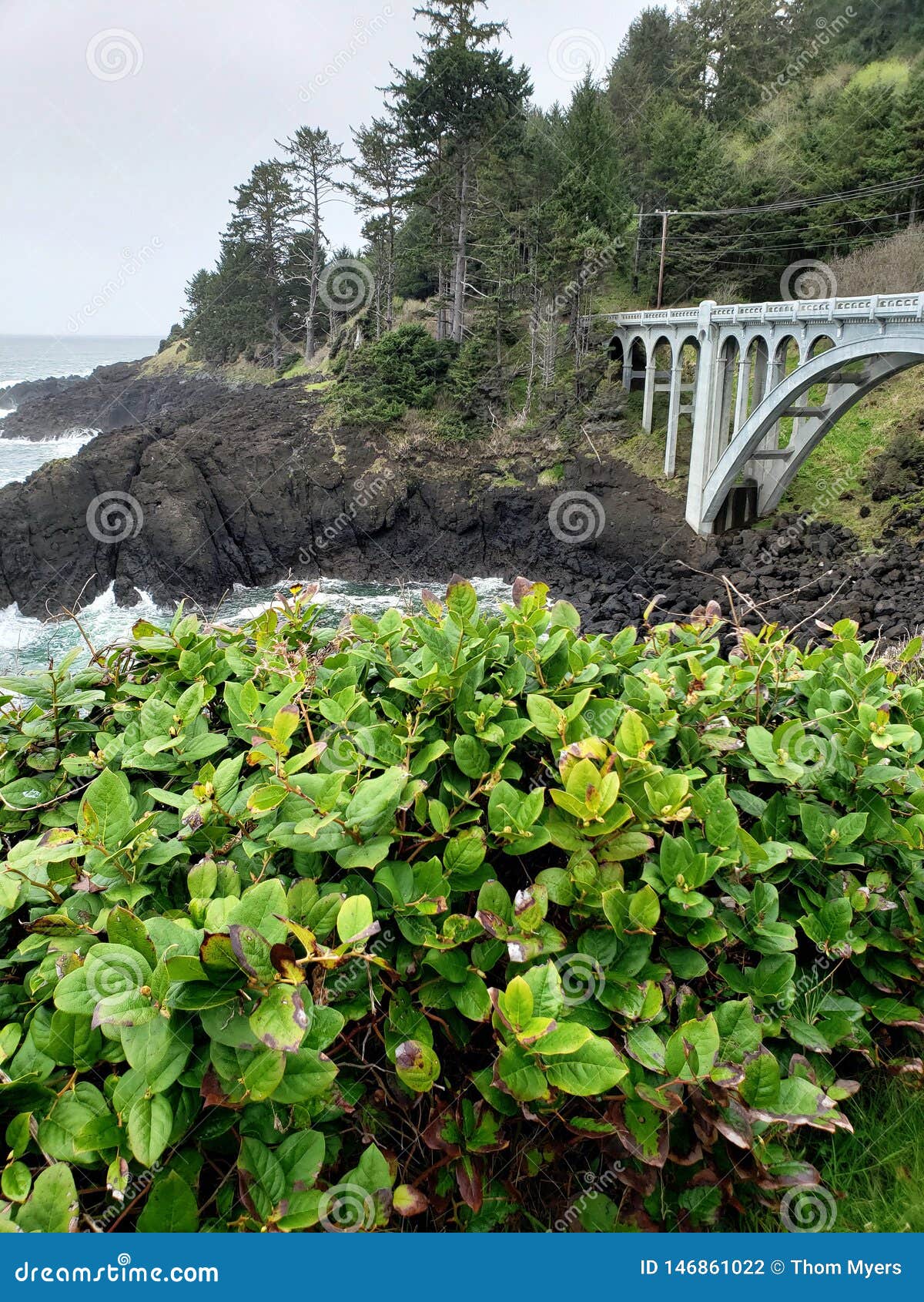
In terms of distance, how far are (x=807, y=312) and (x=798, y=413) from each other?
2.59 m

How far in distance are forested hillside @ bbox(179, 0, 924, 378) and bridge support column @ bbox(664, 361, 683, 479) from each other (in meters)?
4.65

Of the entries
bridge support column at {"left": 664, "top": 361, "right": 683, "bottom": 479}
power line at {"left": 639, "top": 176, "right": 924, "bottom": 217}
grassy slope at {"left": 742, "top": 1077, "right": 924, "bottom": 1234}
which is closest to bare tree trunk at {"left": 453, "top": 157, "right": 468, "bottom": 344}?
power line at {"left": 639, "top": 176, "right": 924, "bottom": 217}

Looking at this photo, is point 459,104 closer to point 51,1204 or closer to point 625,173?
point 625,173

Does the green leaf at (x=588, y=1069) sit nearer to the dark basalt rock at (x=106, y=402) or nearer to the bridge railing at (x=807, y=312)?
the bridge railing at (x=807, y=312)

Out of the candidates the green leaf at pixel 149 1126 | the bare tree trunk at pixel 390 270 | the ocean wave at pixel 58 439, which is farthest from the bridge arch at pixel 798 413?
the ocean wave at pixel 58 439

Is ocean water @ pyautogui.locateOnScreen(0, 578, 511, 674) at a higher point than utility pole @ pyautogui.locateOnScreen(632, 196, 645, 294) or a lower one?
lower

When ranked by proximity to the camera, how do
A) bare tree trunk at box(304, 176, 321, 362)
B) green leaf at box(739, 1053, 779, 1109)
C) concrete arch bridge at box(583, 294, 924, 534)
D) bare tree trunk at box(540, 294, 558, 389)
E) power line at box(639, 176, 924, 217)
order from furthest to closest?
bare tree trunk at box(304, 176, 321, 362) < bare tree trunk at box(540, 294, 558, 389) < power line at box(639, 176, 924, 217) < concrete arch bridge at box(583, 294, 924, 534) < green leaf at box(739, 1053, 779, 1109)

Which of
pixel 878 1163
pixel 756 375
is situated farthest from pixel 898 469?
pixel 878 1163

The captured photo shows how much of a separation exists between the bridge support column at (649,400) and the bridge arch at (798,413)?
3.40 meters

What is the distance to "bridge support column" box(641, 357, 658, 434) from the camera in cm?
2153

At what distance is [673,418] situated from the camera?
66.0 ft

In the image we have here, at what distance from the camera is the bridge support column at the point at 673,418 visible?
19938 millimetres

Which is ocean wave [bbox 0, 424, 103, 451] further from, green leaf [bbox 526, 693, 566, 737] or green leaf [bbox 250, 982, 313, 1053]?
green leaf [bbox 250, 982, 313, 1053]

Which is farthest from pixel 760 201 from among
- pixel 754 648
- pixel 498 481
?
pixel 754 648
